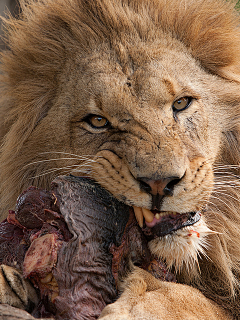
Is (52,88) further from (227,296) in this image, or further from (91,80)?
(227,296)

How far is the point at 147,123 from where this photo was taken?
2.30 m

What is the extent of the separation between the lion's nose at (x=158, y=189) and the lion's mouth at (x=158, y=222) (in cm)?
8

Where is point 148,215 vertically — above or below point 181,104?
below

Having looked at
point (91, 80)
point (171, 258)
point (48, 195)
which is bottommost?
point (171, 258)

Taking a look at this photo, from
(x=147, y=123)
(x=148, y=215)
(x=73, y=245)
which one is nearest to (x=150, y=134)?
(x=147, y=123)

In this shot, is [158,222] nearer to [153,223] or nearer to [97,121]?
[153,223]

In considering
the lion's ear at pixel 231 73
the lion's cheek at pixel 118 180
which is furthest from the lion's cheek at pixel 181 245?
the lion's ear at pixel 231 73

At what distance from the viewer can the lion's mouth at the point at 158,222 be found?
213cm

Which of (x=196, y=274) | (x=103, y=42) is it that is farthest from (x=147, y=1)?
(x=196, y=274)

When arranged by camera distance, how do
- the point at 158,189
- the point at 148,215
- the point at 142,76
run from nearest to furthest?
the point at 158,189, the point at 148,215, the point at 142,76

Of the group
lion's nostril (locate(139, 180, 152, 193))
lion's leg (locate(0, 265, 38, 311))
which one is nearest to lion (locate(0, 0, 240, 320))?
lion's nostril (locate(139, 180, 152, 193))

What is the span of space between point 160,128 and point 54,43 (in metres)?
1.01

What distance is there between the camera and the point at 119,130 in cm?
244

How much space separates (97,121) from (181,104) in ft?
1.64
